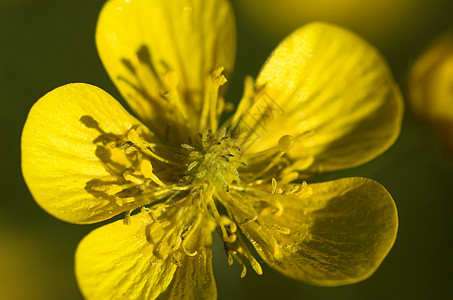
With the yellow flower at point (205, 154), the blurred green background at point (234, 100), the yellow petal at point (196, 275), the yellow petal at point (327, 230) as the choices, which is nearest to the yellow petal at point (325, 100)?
the yellow flower at point (205, 154)

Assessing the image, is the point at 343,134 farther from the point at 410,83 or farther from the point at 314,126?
the point at 410,83

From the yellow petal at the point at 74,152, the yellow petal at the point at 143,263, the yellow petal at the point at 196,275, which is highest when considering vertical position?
the yellow petal at the point at 74,152

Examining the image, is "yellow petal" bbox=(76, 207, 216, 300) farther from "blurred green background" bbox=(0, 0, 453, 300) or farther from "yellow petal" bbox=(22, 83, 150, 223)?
"blurred green background" bbox=(0, 0, 453, 300)

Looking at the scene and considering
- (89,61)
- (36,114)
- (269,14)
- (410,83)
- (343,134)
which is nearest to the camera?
(36,114)

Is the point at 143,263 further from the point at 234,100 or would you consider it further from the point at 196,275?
the point at 234,100

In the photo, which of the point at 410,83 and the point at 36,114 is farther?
the point at 410,83

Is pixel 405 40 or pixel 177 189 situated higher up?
pixel 177 189

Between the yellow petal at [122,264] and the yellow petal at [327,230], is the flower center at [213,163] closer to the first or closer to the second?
the yellow petal at [327,230]

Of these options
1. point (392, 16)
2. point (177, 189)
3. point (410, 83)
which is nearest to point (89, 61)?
point (177, 189)
